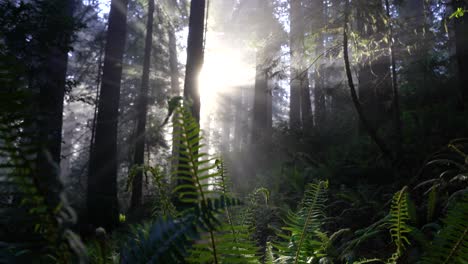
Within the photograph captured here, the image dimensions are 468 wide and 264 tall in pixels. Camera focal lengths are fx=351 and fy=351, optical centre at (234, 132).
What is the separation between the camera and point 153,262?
106 centimetres

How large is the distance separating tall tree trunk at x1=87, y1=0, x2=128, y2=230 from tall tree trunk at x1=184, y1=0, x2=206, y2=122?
2229 mm

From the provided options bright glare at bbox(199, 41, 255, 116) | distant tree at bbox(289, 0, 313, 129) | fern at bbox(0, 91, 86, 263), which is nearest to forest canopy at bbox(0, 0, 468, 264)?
fern at bbox(0, 91, 86, 263)

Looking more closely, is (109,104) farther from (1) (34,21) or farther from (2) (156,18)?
(2) (156,18)

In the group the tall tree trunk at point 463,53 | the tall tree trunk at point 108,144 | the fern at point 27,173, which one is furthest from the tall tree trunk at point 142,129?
the fern at point 27,173

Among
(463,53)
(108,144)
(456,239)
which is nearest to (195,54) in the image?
(108,144)

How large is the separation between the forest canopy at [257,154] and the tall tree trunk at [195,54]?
1.4 inches

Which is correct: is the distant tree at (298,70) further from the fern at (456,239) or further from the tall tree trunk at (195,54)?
the fern at (456,239)

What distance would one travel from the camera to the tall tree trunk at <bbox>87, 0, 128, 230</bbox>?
9125mm

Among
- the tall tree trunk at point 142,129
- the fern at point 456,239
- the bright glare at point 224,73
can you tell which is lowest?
the fern at point 456,239

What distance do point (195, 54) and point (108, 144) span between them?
11.2 feet

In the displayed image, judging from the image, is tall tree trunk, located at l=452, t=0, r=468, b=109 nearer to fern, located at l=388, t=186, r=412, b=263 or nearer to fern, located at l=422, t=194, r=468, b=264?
fern, located at l=388, t=186, r=412, b=263

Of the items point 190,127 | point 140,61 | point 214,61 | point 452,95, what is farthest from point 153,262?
point 214,61

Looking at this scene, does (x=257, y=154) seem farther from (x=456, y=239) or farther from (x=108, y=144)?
(x=456, y=239)

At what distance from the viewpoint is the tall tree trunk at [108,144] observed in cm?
912
